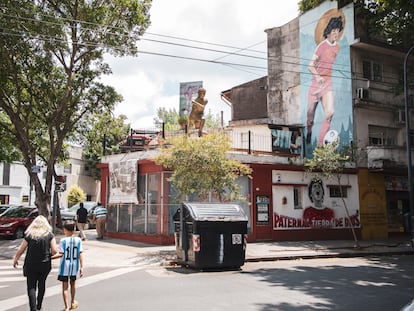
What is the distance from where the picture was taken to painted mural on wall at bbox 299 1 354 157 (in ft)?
77.8

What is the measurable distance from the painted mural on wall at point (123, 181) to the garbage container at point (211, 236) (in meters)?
6.84

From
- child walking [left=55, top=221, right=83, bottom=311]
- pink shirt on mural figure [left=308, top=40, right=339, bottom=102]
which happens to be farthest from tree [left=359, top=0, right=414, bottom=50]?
child walking [left=55, top=221, right=83, bottom=311]

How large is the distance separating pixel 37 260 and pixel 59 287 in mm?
2962

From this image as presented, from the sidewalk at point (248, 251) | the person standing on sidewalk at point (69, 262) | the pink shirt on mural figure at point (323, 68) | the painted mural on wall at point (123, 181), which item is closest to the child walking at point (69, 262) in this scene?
the person standing on sidewalk at point (69, 262)

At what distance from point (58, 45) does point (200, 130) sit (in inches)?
275

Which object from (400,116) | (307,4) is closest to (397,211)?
(400,116)

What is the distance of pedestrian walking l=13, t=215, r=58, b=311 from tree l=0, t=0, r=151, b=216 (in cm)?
1160

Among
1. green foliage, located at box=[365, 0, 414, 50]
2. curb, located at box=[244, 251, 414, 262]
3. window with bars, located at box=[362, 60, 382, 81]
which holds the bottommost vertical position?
curb, located at box=[244, 251, 414, 262]

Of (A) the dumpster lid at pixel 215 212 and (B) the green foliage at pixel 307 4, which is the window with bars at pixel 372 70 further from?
(A) the dumpster lid at pixel 215 212

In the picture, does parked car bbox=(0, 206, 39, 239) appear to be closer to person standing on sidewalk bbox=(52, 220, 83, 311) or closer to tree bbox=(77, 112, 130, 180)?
tree bbox=(77, 112, 130, 180)

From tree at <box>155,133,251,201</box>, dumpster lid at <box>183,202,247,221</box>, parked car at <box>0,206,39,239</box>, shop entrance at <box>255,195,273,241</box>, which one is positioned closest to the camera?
dumpster lid at <box>183,202,247,221</box>

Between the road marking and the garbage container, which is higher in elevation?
the garbage container

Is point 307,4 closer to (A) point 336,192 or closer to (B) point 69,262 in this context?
(A) point 336,192

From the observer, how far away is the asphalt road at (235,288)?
7609 millimetres
